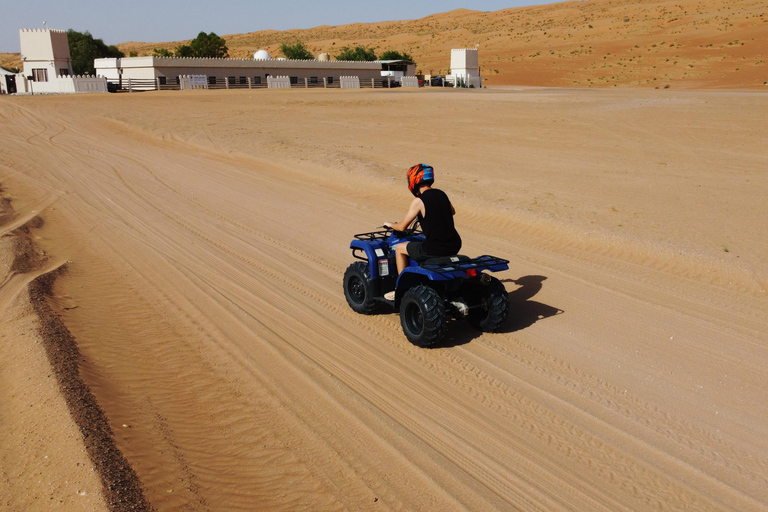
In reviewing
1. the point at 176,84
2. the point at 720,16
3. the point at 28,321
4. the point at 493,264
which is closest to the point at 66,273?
the point at 28,321

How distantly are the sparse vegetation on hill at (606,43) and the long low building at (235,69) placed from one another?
42.4ft

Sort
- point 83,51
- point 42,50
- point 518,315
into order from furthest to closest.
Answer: point 83,51, point 42,50, point 518,315

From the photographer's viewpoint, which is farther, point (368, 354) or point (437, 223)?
point (437, 223)

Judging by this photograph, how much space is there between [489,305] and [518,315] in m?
0.94

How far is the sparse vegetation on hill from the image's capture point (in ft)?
209

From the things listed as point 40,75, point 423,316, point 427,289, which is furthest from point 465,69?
point 423,316

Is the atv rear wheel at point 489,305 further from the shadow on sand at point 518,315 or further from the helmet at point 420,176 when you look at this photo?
the helmet at point 420,176

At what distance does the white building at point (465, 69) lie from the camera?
→ 199ft

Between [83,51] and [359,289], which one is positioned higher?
[83,51]

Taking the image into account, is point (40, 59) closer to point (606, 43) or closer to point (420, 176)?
point (420, 176)

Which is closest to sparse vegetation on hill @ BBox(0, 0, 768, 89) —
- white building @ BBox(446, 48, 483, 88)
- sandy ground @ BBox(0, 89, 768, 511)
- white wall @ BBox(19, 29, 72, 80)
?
white building @ BBox(446, 48, 483, 88)

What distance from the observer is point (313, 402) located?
583 cm

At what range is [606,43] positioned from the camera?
8512cm

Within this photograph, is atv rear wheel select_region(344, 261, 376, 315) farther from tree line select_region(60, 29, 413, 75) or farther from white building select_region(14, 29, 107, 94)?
tree line select_region(60, 29, 413, 75)
